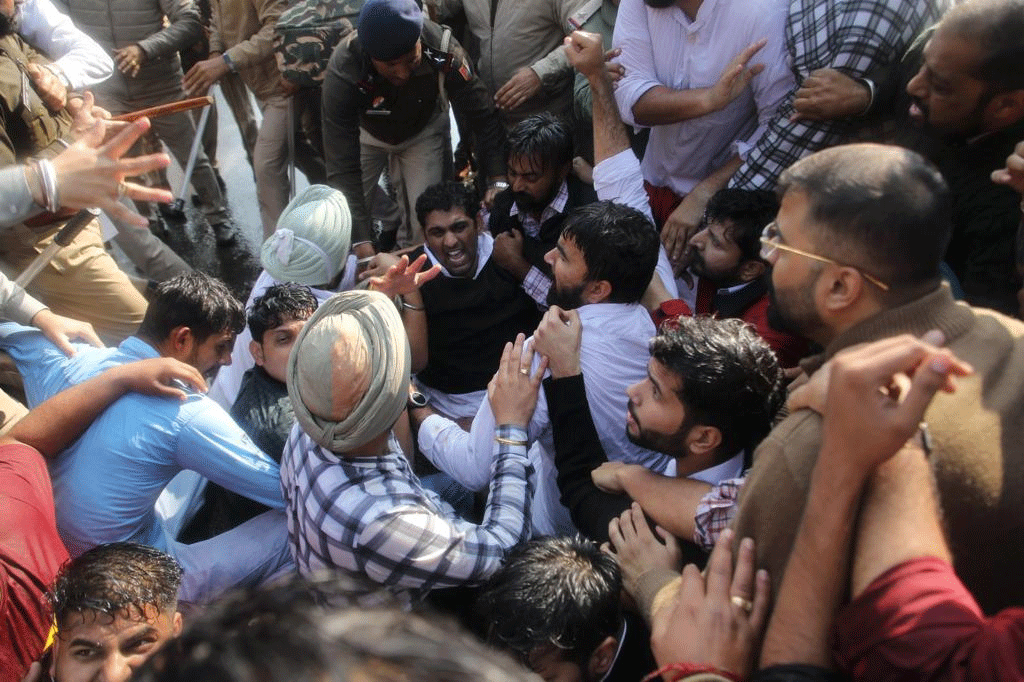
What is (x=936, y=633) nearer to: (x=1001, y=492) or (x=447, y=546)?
(x=1001, y=492)

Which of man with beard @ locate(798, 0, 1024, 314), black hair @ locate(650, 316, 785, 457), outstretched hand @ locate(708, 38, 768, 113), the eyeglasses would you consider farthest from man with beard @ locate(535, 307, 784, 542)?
outstretched hand @ locate(708, 38, 768, 113)

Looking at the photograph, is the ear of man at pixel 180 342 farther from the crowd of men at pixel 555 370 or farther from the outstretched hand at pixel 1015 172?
the outstretched hand at pixel 1015 172

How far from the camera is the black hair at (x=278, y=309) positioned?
2.86 metres

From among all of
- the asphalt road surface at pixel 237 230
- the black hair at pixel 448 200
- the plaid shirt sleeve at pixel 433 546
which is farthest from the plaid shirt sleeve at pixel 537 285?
the asphalt road surface at pixel 237 230

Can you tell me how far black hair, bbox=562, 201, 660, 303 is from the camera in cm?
263

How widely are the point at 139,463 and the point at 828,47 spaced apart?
2837mm

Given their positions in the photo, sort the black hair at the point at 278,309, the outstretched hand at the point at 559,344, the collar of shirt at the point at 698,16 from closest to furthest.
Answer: the outstretched hand at the point at 559,344, the black hair at the point at 278,309, the collar of shirt at the point at 698,16

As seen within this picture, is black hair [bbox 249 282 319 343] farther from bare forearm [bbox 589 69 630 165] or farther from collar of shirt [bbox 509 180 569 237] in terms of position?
bare forearm [bbox 589 69 630 165]

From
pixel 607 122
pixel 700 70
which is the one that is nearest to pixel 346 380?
pixel 607 122

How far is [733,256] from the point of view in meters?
2.86

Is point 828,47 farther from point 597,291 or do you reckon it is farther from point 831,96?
point 597,291

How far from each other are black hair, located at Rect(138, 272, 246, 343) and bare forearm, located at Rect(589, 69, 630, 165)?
1.65 meters

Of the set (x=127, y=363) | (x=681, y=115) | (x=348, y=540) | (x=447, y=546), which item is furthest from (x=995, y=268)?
(x=127, y=363)

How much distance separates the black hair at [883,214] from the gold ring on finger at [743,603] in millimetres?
623
